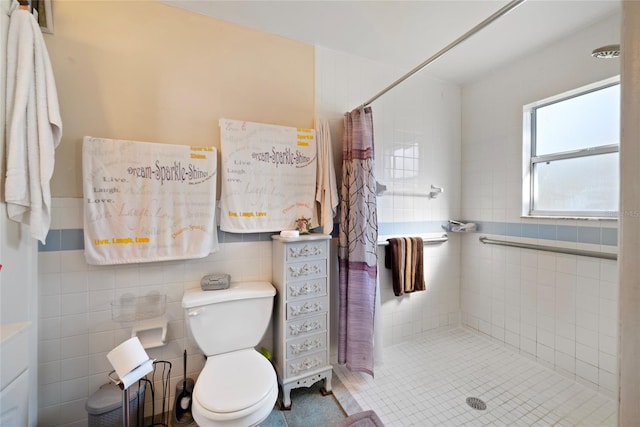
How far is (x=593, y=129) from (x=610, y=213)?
0.60 metres

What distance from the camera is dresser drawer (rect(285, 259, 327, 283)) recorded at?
5.26 feet

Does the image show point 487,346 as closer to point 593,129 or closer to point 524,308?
point 524,308

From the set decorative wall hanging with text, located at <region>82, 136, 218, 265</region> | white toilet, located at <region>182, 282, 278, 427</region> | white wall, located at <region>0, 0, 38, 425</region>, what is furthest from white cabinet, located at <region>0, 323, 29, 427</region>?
white toilet, located at <region>182, 282, 278, 427</region>

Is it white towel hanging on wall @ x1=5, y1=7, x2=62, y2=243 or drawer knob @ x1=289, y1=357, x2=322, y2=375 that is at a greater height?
white towel hanging on wall @ x1=5, y1=7, x2=62, y2=243

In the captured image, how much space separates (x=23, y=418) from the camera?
3.61ft

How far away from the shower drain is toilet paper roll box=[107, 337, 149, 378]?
1870 millimetres

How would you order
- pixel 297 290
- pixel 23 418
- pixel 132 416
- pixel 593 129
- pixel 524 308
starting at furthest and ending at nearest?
1. pixel 524 308
2. pixel 593 129
3. pixel 297 290
4. pixel 132 416
5. pixel 23 418

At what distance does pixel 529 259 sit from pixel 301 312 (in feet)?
6.13

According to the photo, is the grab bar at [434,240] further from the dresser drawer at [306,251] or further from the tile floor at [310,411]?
the tile floor at [310,411]

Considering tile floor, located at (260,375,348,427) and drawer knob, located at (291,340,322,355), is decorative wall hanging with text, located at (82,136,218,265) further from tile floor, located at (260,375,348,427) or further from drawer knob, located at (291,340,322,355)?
tile floor, located at (260,375,348,427)

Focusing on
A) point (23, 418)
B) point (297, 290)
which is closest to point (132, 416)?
point (23, 418)

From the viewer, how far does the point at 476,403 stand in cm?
163

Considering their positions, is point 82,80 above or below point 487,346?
above

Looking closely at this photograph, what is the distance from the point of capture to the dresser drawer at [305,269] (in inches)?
63.1
